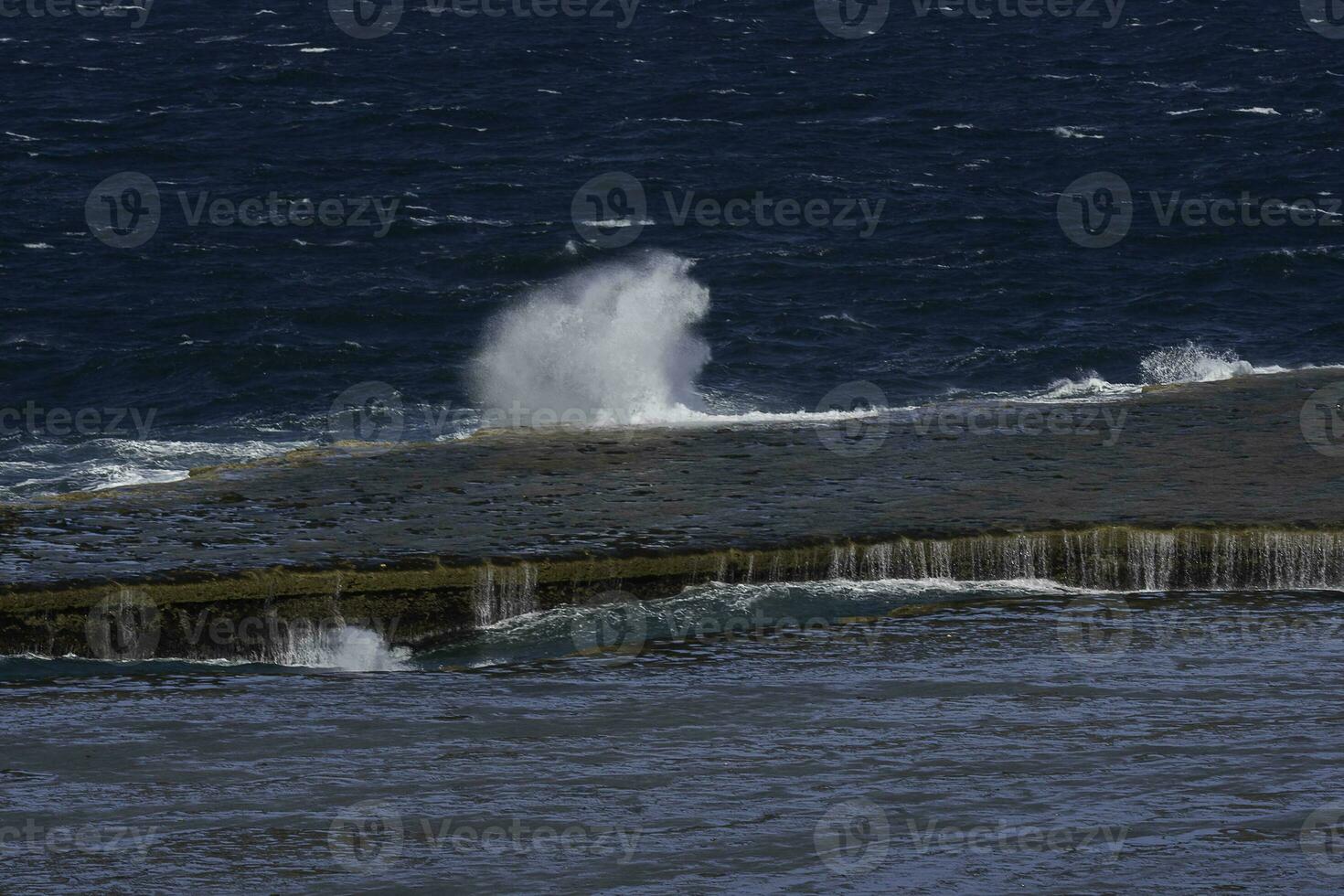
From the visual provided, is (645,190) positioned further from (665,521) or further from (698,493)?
(665,521)

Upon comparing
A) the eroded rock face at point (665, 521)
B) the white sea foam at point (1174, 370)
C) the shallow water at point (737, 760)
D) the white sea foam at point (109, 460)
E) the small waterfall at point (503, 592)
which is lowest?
the shallow water at point (737, 760)

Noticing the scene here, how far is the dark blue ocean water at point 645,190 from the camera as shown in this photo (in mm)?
37031

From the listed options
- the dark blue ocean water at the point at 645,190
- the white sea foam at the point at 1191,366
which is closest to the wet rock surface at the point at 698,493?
the dark blue ocean water at the point at 645,190

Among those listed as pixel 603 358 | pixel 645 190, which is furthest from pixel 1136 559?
pixel 645 190

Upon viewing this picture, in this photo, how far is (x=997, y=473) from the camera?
25656 mm

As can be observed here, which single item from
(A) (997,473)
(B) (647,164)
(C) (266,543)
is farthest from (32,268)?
(A) (997,473)

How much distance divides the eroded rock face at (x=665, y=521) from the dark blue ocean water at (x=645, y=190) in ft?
20.7

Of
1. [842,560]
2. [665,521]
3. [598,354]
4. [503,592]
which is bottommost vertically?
[503,592]

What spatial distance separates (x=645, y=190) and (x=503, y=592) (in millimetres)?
29771

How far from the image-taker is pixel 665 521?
23188mm

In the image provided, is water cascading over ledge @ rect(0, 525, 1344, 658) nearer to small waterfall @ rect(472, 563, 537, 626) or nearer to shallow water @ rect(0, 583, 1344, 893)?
small waterfall @ rect(472, 563, 537, 626)

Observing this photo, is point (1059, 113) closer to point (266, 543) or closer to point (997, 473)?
point (997, 473)

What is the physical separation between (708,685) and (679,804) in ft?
11.4

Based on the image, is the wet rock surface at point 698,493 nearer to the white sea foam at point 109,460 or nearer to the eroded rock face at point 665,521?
the eroded rock face at point 665,521
